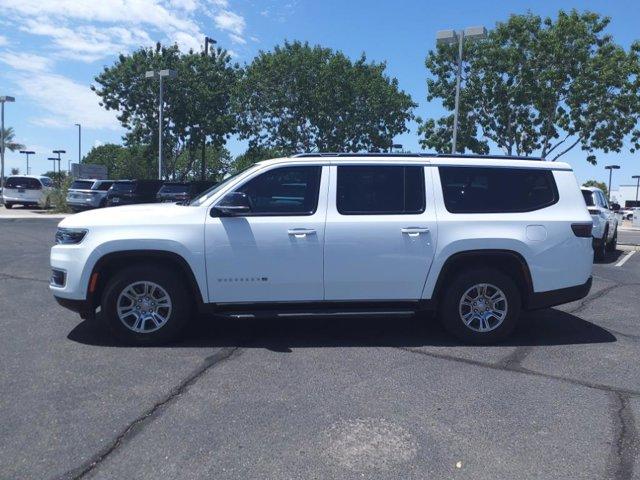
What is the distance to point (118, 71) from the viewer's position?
113 feet

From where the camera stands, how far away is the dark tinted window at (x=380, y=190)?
5605mm

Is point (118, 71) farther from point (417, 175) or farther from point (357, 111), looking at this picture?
point (417, 175)

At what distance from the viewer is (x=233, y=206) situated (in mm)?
5320

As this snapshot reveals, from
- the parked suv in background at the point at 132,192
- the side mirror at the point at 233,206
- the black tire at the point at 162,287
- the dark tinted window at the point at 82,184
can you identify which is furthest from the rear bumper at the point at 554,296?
the dark tinted window at the point at 82,184

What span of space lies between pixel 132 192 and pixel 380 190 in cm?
2149

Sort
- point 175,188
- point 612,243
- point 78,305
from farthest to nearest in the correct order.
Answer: point 175,188
point 612,243
point 78,305

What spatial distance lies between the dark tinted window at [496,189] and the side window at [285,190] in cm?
134

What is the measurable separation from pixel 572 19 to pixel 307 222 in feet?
69.1

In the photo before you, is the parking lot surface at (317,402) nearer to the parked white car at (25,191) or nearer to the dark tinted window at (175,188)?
the dark tinted window at (175,188)

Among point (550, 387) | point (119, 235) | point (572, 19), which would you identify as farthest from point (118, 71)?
point (550, 387)

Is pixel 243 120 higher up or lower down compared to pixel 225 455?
higher up

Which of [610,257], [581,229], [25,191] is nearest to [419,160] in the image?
[581,229]

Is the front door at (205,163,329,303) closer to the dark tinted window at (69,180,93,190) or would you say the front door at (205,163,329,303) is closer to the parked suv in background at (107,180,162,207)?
the parked suv in background at (107,180,162,207)

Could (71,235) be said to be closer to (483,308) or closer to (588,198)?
(483,308)
